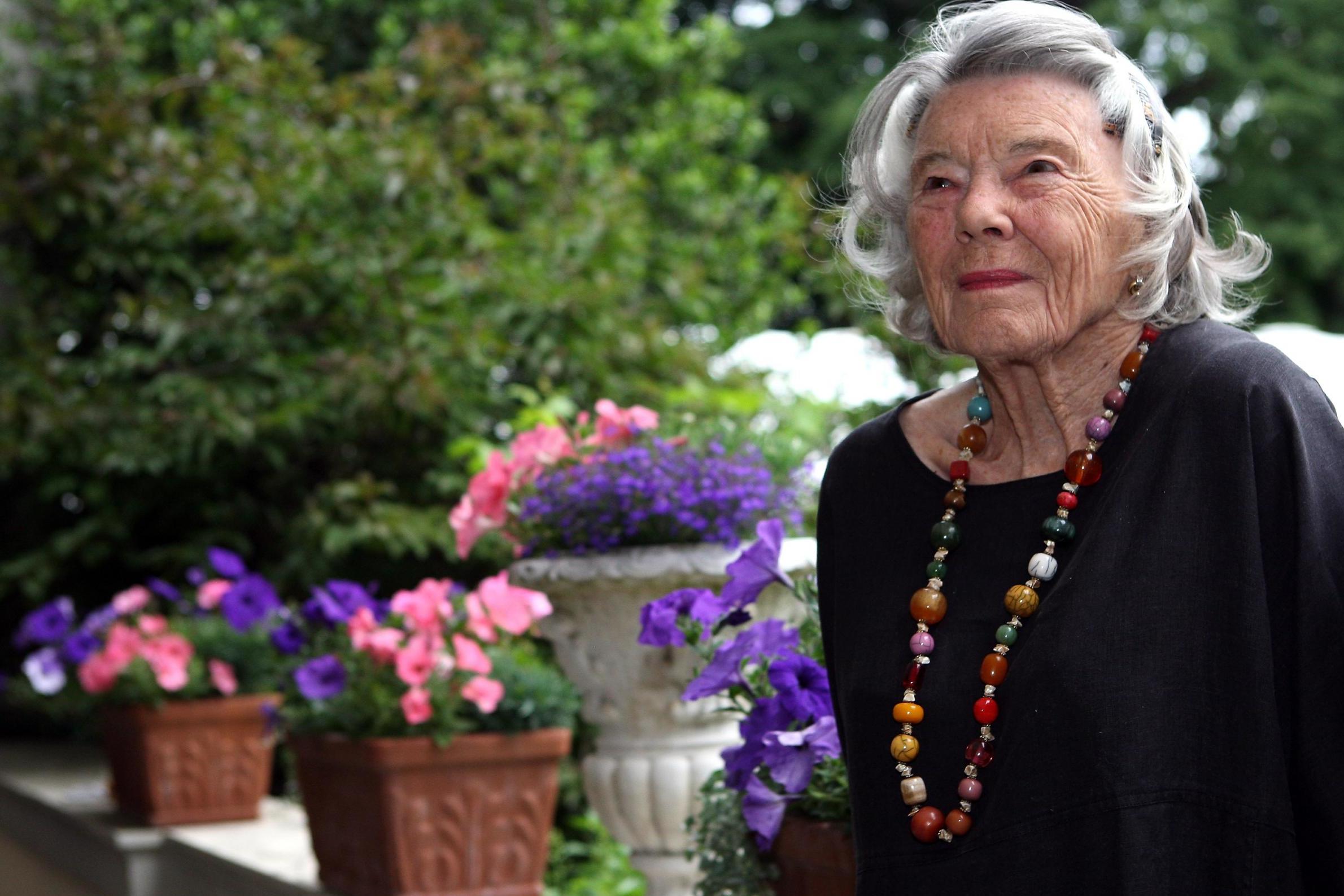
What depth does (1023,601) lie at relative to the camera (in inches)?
59.9

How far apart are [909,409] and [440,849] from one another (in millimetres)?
1620

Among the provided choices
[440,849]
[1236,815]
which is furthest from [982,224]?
[440,849]

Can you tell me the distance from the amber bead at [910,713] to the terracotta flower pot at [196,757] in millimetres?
3172

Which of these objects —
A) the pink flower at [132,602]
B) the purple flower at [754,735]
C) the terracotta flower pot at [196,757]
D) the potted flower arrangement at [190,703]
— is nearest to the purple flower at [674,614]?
the purple flower at [754,735]

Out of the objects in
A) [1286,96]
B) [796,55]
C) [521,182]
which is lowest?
[521,182]

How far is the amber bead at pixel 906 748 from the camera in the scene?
61.7 inches

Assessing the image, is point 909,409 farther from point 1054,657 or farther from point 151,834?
point 151,834

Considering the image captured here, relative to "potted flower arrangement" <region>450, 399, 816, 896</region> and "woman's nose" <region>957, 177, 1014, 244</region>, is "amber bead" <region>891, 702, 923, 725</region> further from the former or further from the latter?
Answer: "potted flower arrangement" <region>450, 399, 816, 896</region>

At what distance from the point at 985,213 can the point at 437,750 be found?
6.06 ft

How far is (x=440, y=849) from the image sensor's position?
2988 mm

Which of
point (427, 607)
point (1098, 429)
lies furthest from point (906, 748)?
point (427, 607)

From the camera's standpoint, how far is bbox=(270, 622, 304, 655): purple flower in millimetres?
4023

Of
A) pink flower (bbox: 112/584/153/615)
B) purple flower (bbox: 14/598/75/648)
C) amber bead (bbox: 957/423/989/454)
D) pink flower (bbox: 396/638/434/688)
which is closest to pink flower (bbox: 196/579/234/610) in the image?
pink flower (bbox: 112/584/153/615)

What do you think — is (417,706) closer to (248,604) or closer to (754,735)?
(754,735)
